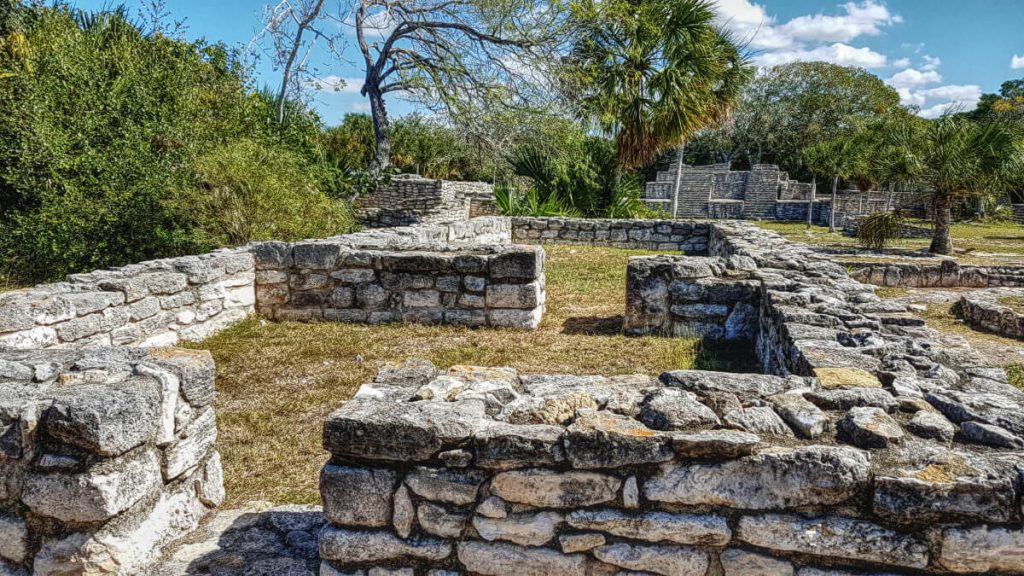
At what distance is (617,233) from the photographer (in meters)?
15.1

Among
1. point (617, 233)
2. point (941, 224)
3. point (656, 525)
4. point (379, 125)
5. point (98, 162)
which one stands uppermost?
point (379, 125)

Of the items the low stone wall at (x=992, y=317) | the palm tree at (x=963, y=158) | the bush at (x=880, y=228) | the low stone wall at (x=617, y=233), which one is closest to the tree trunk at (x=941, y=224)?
the palm tree at (x=963, y=158)

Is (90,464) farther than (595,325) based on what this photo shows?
No

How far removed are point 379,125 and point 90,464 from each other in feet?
52.5

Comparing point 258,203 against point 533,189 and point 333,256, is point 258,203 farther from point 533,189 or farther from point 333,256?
point 533,189

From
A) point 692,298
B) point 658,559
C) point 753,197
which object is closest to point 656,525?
point 658,559

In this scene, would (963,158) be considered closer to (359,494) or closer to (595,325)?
(595,325)

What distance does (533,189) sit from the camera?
690 inches

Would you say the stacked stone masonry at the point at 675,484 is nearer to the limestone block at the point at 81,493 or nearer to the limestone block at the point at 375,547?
the limestone block at the point at 375,547

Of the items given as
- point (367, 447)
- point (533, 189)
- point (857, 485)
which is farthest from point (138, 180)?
point (533, 189)

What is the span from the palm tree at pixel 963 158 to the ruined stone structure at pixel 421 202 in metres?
10.4

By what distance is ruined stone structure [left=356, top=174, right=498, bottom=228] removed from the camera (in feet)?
53.7

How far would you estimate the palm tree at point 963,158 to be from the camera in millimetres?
13352

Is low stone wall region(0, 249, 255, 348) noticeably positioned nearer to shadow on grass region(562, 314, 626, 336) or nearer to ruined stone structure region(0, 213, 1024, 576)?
ruined stone structure region(0, 213, 1024, 576)
